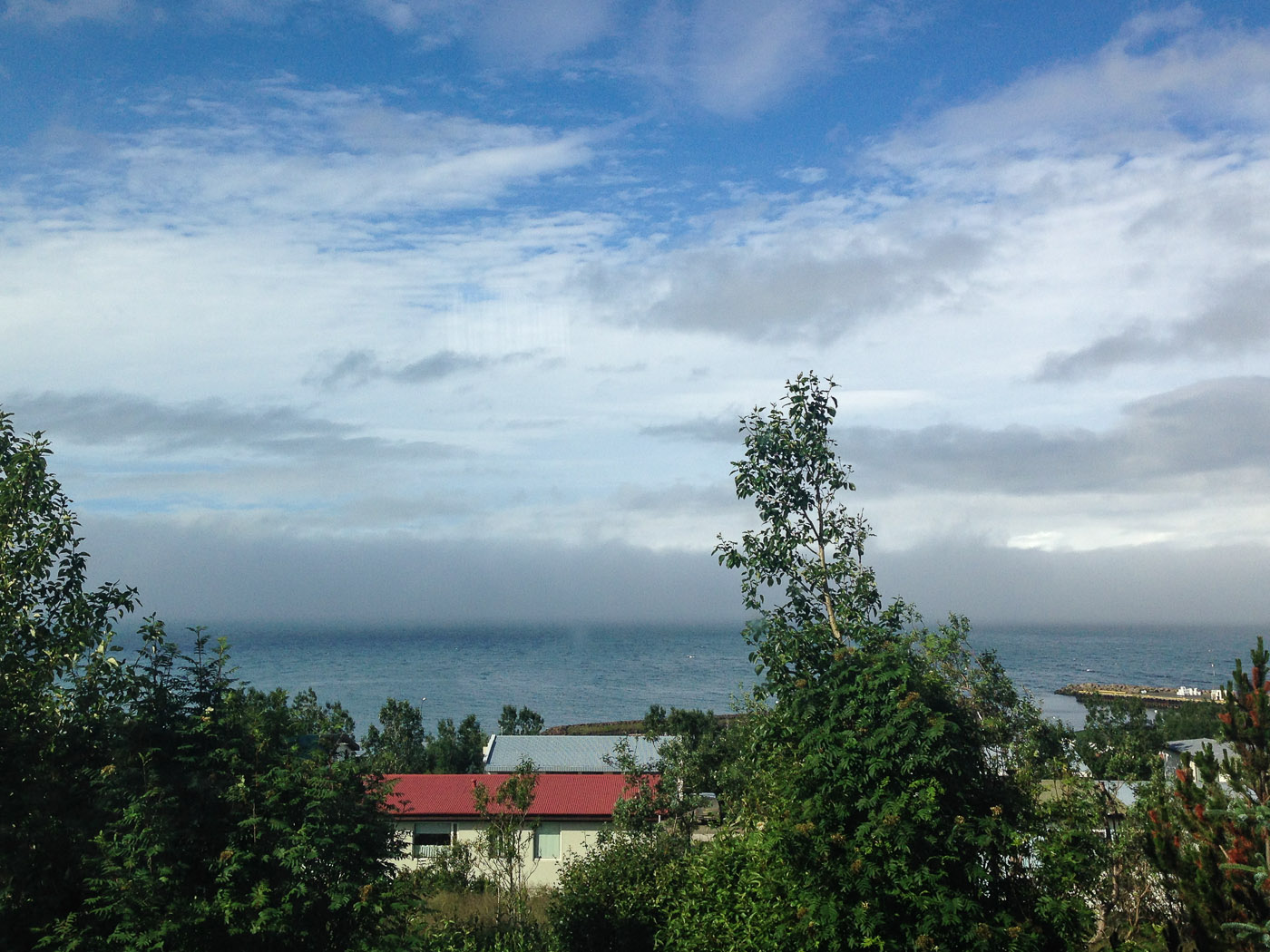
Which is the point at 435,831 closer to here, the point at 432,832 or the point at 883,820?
the point at 432,832

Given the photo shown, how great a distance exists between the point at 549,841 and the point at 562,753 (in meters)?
17.3

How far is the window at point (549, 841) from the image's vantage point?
31438 millimetres

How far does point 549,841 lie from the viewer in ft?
104

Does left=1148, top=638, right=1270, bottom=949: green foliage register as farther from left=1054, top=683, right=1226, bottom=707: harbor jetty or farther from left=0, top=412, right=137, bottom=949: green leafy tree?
left=1054, top=683, right=1226, bottom=707: harbor jetty

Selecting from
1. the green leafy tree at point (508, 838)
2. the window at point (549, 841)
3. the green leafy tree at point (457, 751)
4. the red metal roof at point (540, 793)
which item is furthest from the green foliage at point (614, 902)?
the green leafy tree at point (457, 751)

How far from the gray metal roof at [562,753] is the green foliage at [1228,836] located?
34.7 metres

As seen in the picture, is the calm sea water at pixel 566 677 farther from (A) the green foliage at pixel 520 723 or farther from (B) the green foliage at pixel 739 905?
(B) the green foliage at pixel 739 905

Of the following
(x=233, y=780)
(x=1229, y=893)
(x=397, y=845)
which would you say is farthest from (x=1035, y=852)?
(x=233, y=780)

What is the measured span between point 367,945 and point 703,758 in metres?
26.7

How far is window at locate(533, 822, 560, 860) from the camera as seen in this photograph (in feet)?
103

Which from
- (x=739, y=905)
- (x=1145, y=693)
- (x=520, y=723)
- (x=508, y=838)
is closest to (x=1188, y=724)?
(x=520, y=723)

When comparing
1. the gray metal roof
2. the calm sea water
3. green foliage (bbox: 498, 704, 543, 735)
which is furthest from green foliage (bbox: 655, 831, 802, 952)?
the calm sea water

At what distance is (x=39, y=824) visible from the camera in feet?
29.6

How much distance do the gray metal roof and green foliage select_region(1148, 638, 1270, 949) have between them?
3468 cm
